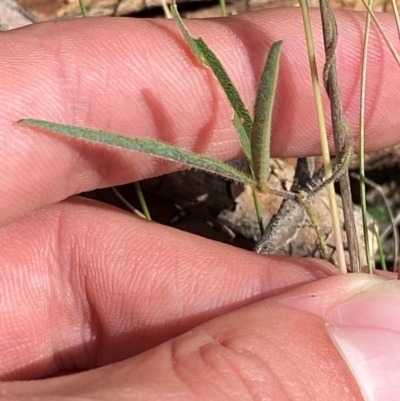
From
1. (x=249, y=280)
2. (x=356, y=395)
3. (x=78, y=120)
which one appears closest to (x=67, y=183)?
(x=78, y=120)

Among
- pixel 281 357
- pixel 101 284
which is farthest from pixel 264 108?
pixel 101 284

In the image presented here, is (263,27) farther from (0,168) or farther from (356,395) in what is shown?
(356,395)

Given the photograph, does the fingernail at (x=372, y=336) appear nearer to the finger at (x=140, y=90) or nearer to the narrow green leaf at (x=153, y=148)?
the narrow green leaf at (x=153, y=148)

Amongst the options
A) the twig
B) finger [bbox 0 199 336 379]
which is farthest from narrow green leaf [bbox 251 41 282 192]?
finger [bbox 0 199 336 379]

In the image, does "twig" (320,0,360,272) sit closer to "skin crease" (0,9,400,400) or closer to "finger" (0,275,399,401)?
"finger" (0,275,399,401)

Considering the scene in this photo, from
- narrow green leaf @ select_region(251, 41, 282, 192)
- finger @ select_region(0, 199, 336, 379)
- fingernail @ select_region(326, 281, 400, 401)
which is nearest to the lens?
narrow green leaf @ select_region(251, 41, 282, 192)

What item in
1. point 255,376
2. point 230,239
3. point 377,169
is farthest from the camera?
point 377,169

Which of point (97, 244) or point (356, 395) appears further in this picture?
point (97, 244)

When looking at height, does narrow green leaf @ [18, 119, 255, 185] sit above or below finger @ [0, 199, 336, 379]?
above
